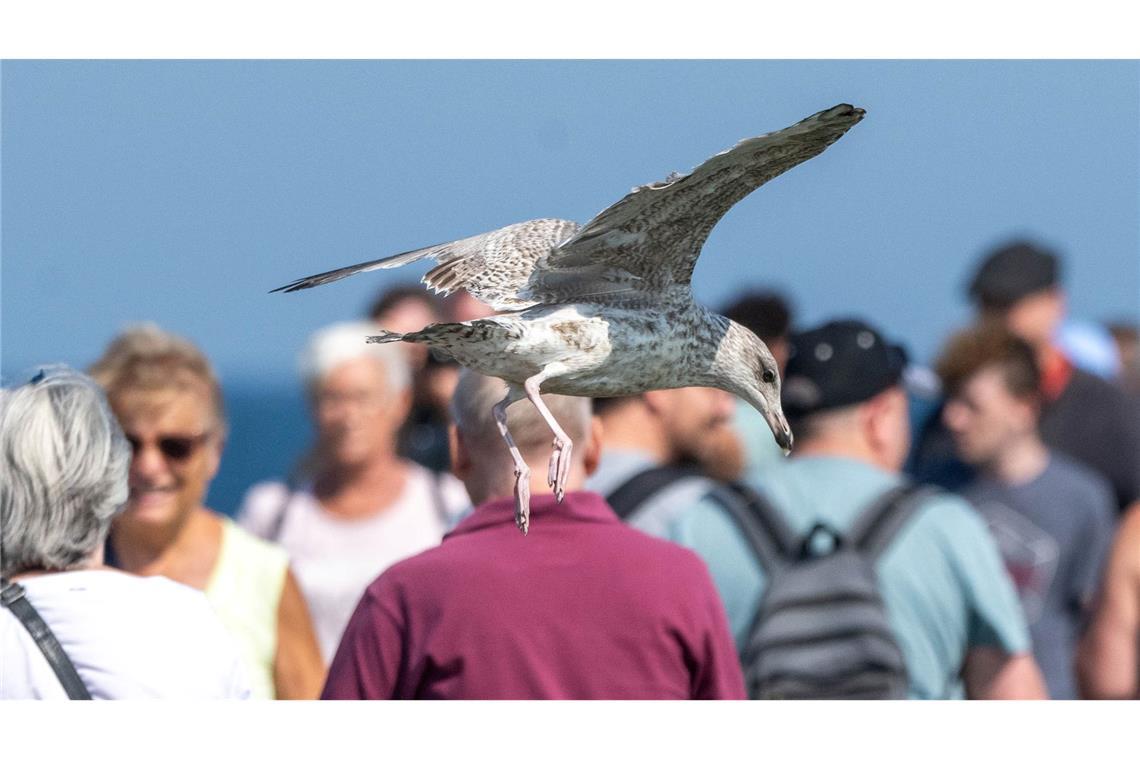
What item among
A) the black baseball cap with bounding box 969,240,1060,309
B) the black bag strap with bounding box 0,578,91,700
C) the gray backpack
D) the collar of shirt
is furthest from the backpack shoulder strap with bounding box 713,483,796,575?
the black baseball cap with bounding box 969,240,1060,309

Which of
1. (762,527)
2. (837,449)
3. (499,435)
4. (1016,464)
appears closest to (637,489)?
(762,527)

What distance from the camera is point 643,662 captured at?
9.77 feet

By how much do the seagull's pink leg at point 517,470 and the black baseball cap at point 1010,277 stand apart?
3728mm

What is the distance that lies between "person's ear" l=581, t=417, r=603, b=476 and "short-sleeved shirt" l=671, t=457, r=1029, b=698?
25.2 inches

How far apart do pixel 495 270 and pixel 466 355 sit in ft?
1.98

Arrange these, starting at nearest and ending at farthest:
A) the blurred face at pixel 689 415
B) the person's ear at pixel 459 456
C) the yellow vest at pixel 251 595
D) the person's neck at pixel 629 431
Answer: the person's ear at pixel 459 456 → the yellow vest at pixel 251 595 → the person's neck at pixel 629 431 → the blurred face at pixel 689 415

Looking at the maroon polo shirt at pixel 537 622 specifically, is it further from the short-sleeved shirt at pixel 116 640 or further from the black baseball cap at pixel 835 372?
the black baseball cap at pixel 835 372

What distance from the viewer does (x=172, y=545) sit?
4141 mm

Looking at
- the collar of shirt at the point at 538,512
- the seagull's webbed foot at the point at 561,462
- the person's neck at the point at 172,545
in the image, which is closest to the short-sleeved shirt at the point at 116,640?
the collar of shirt at the point at 538,512

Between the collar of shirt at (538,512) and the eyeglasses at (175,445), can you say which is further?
the eyeglasses at (175,445)

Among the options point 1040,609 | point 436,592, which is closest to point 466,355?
point 436,592

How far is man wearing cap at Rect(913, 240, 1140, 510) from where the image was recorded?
5566 mm

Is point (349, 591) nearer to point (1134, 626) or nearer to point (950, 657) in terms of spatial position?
point (950, 657)

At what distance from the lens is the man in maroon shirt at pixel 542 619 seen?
2934 mm
